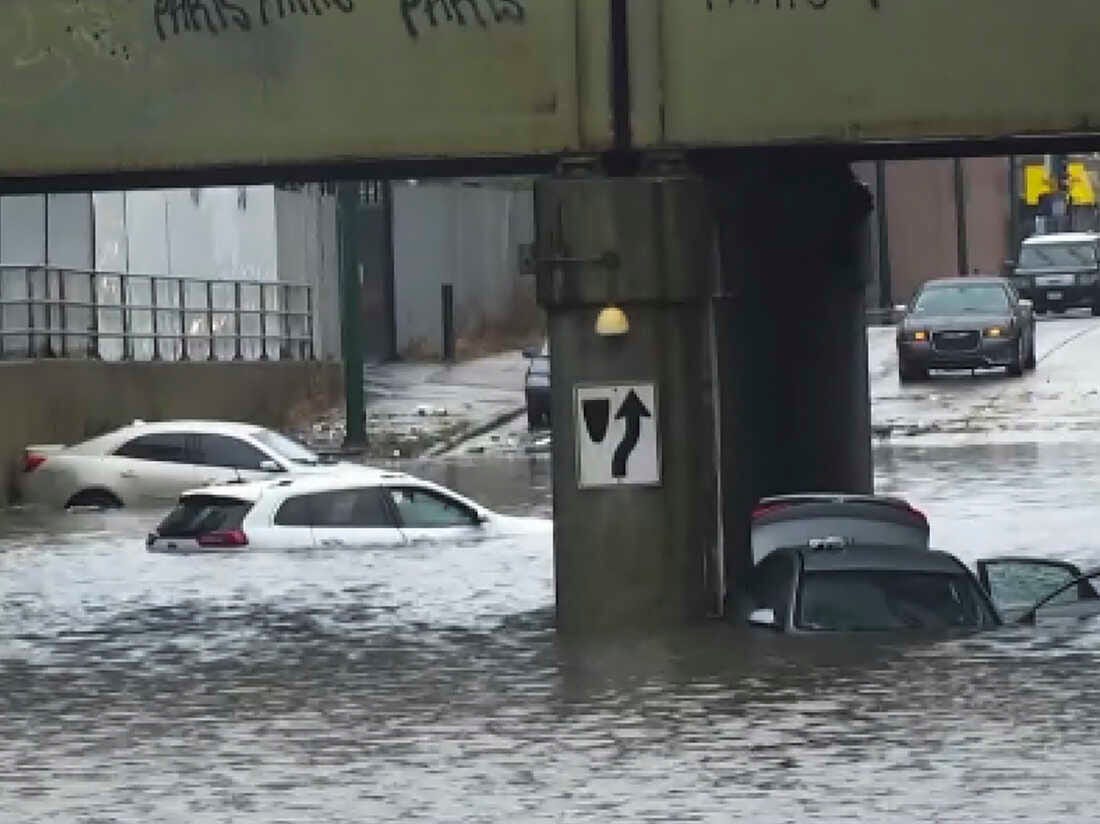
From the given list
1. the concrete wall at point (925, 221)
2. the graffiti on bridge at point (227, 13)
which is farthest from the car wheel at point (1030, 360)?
the graffiti on bridge at point (227, 13)

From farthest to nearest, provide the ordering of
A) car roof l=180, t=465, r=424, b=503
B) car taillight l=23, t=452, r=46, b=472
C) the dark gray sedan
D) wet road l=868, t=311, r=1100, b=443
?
the dark gray sedan < wet road l=868, t=311, r=1100, b=443 < car taillight l=23, t=452, r=46, b=472 < car roof l=180, t=465, r=424, b=503

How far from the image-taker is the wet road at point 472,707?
15320 millimetres

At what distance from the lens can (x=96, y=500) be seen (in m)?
37.6

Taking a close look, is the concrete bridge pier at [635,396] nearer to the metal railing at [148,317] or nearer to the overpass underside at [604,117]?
the overpass underside at [604,117]

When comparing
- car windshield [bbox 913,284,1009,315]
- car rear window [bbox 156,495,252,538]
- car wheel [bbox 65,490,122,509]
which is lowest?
car wheel [bbox 65,490,122,509]

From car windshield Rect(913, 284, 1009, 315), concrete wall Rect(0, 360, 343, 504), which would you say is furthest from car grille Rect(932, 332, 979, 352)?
concrete wall Rect(0, 360, 343, 504)

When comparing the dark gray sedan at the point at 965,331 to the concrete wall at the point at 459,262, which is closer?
the dark gray sedan at the point at 965,331

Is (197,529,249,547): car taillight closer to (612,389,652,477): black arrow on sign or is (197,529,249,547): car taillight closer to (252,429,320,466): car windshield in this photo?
(252,429,320,466): car windshield

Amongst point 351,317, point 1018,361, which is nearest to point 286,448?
point 351,317

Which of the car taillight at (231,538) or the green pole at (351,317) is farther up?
the green pole at (351,317)

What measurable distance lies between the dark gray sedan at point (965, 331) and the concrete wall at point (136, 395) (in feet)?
31.5

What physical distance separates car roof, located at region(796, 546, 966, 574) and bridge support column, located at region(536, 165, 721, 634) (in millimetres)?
1390

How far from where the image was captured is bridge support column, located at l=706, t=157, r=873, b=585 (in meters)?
24.6

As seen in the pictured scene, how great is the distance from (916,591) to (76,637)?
7.43 m
